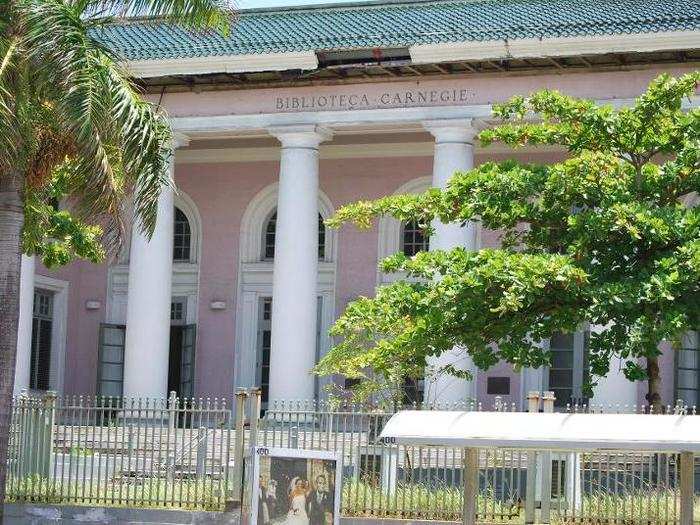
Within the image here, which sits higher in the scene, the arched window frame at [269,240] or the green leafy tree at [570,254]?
the arched window frame at [269,240]

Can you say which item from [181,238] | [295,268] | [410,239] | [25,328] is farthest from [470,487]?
[181,238]

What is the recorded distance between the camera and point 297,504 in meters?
17.0

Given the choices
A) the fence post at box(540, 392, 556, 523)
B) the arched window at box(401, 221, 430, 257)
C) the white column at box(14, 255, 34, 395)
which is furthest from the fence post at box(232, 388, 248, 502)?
the arched window at box(401, 221, 430, 257)

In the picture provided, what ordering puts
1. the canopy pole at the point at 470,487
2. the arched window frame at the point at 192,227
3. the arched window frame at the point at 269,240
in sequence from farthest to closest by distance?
the arched window frame at the point at 192,227 → the arched window frame at the point at 269,240 → the canopy pole at the point at 470,487

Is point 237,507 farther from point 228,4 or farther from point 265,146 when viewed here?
point 265,146

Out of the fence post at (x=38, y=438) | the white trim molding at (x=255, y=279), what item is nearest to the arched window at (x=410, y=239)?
the white trim molding at (x=255, y=279)

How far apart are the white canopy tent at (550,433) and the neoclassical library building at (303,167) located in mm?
13668

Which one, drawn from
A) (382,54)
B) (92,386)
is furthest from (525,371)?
(92,386)

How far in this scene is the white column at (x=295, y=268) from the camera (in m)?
30.8

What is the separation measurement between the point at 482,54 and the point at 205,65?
5.31m

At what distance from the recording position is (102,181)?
1727cm

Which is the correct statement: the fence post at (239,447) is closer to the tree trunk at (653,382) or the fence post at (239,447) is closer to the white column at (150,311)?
the tree trunk at (653,382)

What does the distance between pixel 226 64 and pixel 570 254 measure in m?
13.6

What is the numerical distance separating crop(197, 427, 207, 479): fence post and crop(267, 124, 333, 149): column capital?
11213 mm
